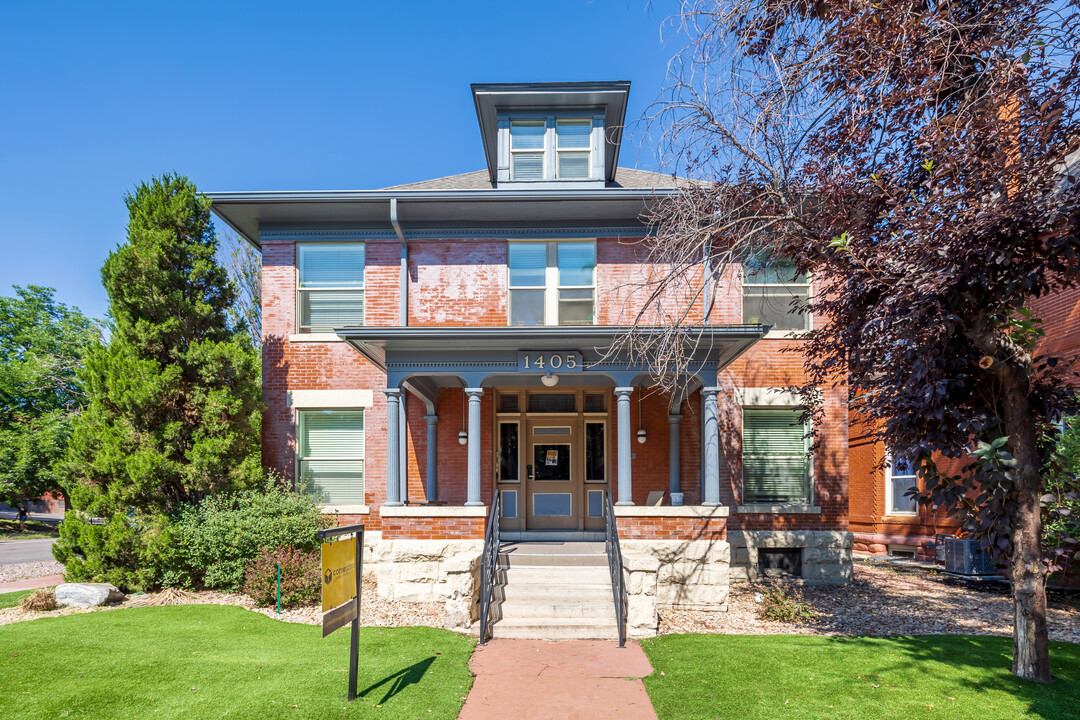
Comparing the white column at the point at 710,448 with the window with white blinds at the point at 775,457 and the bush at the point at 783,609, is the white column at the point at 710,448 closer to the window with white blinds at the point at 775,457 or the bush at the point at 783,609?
the bush at the point at 783,609

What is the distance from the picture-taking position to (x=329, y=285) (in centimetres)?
1225

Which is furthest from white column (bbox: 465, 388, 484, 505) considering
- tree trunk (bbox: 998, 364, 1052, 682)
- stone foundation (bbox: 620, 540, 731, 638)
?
tree trunk (bbox: 998, 364, 1052, 682)

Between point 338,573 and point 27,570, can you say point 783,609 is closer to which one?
point 338,573

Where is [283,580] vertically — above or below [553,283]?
below

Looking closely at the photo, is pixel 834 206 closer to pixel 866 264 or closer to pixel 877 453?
pixel 866 264

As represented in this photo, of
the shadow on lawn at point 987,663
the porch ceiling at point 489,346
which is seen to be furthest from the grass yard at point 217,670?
the shadow on lawn at point 987,663

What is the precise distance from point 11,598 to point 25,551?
10463 mm

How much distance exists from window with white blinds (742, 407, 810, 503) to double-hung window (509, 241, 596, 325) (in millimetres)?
3831

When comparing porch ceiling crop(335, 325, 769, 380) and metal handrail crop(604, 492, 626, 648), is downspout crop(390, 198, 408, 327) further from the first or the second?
metal handrail crop(604, 492, 626, 648)

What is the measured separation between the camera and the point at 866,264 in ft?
20.5

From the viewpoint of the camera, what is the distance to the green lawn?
5559 millimetres

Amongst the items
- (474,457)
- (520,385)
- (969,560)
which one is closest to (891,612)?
(969,560)

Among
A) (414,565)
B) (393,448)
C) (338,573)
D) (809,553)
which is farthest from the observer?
(809,553)

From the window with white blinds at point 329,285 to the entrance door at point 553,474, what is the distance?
4.22 m
